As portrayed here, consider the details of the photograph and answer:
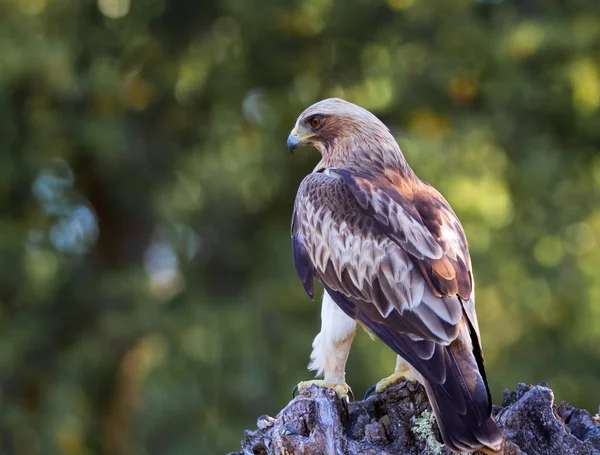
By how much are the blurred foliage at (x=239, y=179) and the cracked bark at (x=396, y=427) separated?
6.18 m

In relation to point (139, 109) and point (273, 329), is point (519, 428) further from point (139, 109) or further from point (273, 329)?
point (139, 109)

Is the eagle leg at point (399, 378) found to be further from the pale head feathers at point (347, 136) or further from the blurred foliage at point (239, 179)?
the blurred foliage at point (239, 179)

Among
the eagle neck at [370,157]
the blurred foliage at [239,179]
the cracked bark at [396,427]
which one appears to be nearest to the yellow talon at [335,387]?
the cracked bark at [396,427]

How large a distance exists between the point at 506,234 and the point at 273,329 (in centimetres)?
294

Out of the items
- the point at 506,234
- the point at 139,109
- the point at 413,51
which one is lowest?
the point at 506,234

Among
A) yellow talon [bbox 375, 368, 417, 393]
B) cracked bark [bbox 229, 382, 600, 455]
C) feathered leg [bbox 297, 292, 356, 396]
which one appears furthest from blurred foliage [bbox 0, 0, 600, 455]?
cracked bark [bbox 229, 382, 600, 455]

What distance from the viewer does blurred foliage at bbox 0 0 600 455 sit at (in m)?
12.4

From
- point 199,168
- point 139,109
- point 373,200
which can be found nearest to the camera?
point 373,200

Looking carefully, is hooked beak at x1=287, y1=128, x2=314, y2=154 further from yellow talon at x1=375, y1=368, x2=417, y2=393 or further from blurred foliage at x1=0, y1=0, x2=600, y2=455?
blurred foliage at x1=0, y1=0, x2=600, y2=455

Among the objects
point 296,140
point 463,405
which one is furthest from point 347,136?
point 463,405

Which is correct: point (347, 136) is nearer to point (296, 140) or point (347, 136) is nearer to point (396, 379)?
point (296, 140)

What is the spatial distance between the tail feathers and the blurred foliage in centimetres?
627

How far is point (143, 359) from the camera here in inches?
598

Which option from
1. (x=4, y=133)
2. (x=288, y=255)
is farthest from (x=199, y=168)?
(x=4, y=133)
